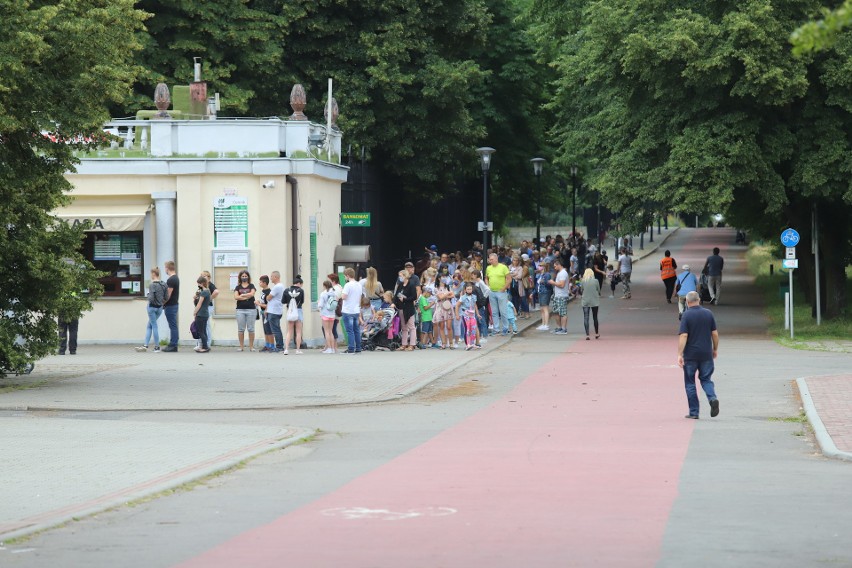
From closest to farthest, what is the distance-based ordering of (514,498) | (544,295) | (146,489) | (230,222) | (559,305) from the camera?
(514,498)
(146,489)
(230,222)
(559,305)
(544,295)

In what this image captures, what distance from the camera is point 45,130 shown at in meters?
20.0

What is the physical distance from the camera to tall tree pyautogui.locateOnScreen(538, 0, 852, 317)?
3089 cm

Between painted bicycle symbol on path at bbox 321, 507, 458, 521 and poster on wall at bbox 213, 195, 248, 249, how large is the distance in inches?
759

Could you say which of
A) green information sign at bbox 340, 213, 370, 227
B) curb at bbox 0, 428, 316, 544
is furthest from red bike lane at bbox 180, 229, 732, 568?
green information sign at bbox 340, 213, 370, 227

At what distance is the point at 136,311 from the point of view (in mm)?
30156

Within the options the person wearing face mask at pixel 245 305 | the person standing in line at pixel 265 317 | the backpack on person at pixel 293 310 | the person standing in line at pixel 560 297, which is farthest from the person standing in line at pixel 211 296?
the person standing in line at pixel 560 297

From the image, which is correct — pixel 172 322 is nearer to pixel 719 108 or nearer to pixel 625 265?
pixel 719 108

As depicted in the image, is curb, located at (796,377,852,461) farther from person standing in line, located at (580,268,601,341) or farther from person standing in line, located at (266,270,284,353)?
person standing in line, located at (580,268,601,341)

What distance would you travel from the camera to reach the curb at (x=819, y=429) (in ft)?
44.5

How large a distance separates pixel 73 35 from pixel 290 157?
10047 millimetres

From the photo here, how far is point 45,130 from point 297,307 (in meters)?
8.65

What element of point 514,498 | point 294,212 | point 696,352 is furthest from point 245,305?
point 514,498

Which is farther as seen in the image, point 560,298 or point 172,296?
point 560,298

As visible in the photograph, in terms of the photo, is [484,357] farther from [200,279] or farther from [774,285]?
[774,285]
